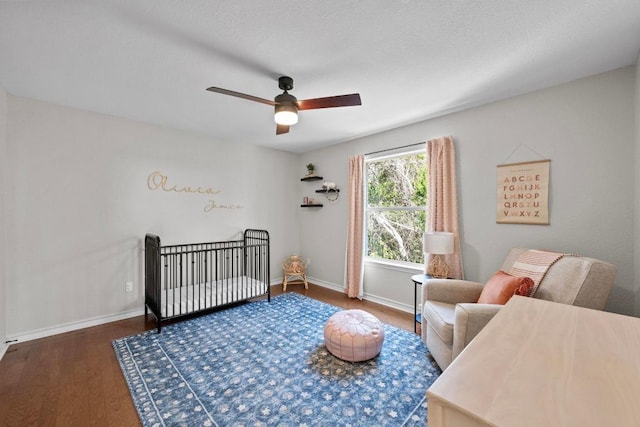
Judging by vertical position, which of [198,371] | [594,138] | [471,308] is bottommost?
[198,371]

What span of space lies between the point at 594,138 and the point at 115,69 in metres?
3.93

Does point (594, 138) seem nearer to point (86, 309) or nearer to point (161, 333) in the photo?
point (161, 333)

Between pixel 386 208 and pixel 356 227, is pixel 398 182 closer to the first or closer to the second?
pixel 386 208

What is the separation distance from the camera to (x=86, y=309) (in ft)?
9.64

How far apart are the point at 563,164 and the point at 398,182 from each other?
1.72m

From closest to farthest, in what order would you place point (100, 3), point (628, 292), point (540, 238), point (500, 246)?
point (100, 3)
point (628, 292)
point (540, 238)
point (500, 246)

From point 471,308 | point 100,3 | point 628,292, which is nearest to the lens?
point 100,3

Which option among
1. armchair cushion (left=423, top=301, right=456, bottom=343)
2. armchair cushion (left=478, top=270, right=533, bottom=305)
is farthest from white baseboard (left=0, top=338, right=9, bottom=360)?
armchair cushion (left=478, top=270, right=533, bottom=305)

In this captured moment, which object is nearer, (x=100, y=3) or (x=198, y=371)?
(x=100, y=3)

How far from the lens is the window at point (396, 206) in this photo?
11.4 ft

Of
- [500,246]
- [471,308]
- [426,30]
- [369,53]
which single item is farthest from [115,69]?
[500,246]

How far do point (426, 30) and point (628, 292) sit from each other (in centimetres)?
249

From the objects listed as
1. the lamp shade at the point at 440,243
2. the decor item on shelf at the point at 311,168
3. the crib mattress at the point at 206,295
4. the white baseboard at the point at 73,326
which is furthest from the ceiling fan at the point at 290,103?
the white baseboard at the point at 73,326

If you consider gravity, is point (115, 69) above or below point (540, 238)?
above
